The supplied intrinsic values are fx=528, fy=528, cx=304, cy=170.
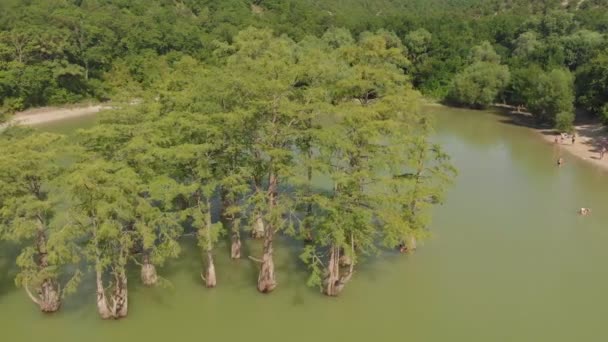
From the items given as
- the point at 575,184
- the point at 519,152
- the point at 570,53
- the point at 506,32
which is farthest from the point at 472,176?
the point at 506,32

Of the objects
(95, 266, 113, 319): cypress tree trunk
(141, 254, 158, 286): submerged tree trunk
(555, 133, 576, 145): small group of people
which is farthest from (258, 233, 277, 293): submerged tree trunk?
(555, 133, 576, 145): small group of people

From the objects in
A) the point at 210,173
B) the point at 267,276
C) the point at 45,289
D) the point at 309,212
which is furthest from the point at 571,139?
the point at 45,289

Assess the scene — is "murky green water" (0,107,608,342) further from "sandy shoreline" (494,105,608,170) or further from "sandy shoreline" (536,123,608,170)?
"sandy shoreline" (494,105,608,170)

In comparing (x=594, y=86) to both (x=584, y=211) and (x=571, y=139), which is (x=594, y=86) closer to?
(x=571, y=139)

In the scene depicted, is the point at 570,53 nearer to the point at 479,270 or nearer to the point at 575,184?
the point at 575,184

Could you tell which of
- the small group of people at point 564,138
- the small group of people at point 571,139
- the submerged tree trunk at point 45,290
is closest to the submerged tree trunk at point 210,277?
the submerged tree trunk at point 45,290

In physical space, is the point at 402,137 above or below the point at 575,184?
above
